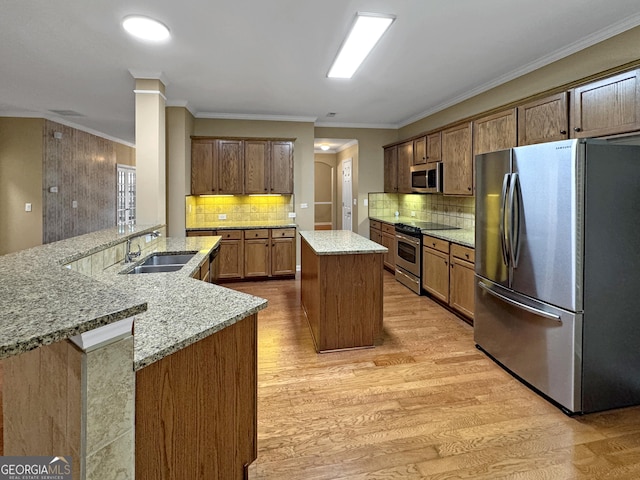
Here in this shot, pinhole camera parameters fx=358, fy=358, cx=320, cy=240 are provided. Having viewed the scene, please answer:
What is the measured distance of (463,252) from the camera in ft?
12.4

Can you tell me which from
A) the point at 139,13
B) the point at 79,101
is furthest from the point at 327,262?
the point at 79,101

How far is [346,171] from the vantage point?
7.92 metres

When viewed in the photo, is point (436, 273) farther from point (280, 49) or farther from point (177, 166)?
point (177, 166)

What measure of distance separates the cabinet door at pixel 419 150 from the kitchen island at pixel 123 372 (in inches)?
165

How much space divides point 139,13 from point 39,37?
1.12 metres

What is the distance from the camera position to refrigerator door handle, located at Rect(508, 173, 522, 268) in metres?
2.62

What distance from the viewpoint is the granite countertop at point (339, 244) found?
3135 millimetres

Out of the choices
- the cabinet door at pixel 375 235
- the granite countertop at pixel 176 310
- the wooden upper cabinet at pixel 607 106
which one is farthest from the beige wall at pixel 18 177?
the wooden upper cabinet at pixel 607 106

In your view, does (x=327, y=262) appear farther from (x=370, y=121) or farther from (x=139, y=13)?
(x=370, y=121)

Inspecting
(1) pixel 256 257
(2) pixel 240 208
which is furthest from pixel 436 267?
(2) pixel 240 208

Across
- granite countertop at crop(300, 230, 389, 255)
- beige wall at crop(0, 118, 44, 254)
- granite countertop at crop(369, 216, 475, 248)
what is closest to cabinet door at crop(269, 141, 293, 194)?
granite countertop at crop(300, 230, 389, 255)

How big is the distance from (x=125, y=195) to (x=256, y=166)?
17.1ft

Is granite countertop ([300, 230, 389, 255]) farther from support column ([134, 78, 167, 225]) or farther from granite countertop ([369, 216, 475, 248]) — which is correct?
support column ([134, 78, 167, 225])

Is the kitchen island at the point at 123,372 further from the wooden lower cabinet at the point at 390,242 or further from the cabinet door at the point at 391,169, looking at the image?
the cabinet door at the point at 391,169
